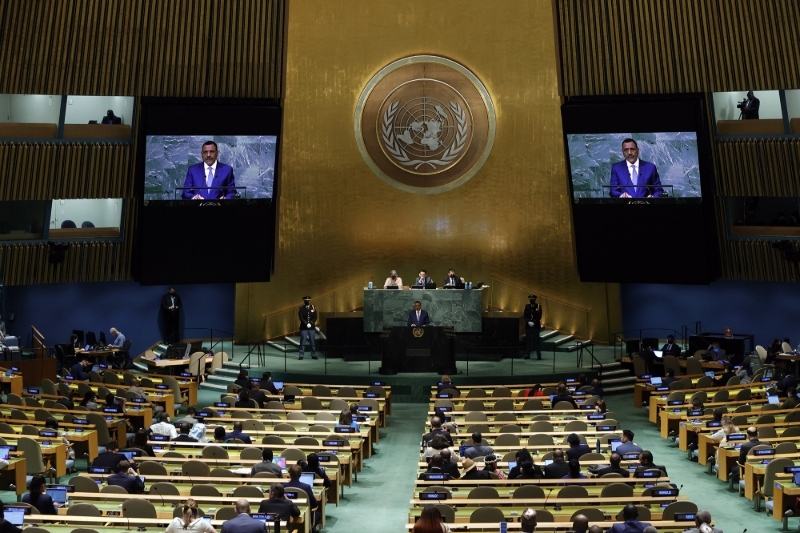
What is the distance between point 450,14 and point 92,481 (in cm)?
1751

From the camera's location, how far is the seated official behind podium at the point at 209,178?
73.2ft

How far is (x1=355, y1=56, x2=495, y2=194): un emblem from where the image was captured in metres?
27.3

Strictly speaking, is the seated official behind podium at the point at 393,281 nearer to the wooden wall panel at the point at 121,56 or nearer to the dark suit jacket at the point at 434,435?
the wooden wall panel at the point at 121,56

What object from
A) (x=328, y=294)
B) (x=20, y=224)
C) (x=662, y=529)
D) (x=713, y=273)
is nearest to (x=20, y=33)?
(x=20, y=224)

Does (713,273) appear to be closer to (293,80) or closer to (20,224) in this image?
(293,80)

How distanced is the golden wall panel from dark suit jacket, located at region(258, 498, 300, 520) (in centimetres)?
1348

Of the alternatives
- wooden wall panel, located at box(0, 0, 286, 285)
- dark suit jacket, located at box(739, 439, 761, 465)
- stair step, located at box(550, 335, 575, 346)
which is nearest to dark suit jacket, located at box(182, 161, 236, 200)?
wooden wall panel, located at box(0, 0, 286, 285)

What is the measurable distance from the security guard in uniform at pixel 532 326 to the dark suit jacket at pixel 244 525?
15063 millimetres

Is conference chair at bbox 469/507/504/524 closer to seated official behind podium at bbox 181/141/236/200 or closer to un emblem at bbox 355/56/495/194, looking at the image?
seated official behind podium at bbox 181/141/236/200

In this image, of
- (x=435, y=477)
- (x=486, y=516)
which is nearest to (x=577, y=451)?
(x=435, y=477)

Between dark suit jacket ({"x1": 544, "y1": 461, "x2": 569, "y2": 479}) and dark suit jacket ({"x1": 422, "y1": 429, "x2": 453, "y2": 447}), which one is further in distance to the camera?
dark suit jacket ({"x1": 422, "y1": 429, "x2": 453, "y2": 447})

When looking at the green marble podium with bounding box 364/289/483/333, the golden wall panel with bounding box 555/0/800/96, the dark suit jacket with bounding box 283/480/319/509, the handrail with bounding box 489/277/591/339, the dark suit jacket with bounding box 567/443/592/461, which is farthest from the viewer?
the handrail with bounding box 489/277/591/339

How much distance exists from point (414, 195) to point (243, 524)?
17876 millimetres

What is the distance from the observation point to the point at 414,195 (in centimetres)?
2773
